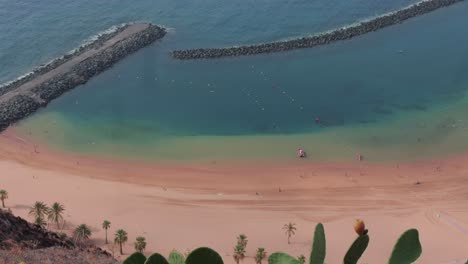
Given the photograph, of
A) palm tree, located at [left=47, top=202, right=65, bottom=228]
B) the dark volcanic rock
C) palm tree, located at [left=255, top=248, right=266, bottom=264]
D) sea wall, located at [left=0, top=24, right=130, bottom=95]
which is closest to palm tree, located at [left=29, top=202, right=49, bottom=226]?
palm tree, located at [left=47, top=202, right=65, bottom=228]

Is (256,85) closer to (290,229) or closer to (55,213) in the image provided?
(290,229)

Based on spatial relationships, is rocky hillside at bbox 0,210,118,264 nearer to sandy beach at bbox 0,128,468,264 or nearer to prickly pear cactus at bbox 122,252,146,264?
sandy beach at bbox 0,128,468,264

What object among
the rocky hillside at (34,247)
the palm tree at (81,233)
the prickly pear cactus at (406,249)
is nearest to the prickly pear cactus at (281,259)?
the prickly pear cactus at (406,249)

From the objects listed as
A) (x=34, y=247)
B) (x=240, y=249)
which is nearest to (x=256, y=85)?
(x=240, y=249)

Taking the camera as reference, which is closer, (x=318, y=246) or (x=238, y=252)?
(x=318, y=246)

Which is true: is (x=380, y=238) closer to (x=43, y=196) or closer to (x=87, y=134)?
(x=43, y=196)

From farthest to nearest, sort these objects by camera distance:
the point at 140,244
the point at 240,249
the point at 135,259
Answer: the point at 140,244 → the point at 240,249 → the point at 135,259

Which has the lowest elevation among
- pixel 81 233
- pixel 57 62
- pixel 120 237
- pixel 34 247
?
pixel 120 237
